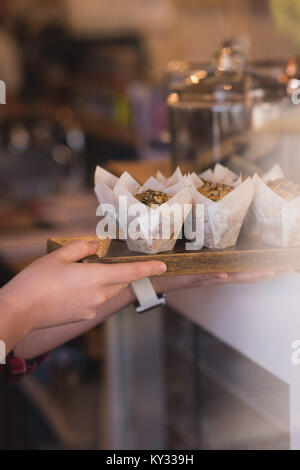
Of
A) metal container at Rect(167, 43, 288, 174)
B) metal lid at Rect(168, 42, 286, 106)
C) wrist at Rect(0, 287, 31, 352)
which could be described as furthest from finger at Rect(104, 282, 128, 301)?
metal lid at Rect(168, 42, 286, 106)

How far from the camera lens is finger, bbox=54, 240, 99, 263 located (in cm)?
97

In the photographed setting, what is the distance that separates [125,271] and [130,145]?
2.37 meters

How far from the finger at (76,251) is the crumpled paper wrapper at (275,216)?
0.25 m

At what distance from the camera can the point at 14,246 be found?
2535 millimetres

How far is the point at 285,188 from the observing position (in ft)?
3.43

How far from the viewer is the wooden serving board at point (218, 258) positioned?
0.98m

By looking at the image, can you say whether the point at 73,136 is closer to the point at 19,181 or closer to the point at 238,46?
the point at 19,181

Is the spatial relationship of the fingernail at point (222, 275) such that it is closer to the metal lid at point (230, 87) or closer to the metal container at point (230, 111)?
the metal container at point (230, 111)

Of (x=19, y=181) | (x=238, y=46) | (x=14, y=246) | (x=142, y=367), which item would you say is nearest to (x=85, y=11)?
(x=19, y=181)

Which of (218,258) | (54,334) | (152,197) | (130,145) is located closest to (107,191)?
(152,197)

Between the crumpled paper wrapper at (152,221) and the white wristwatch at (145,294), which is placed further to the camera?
the white wristwatch at (145,294)

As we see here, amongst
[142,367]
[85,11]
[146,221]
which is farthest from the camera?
[85,11]

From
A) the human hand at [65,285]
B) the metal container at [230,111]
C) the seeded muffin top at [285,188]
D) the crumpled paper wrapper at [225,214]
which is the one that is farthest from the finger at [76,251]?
the metal container at [230,111]
